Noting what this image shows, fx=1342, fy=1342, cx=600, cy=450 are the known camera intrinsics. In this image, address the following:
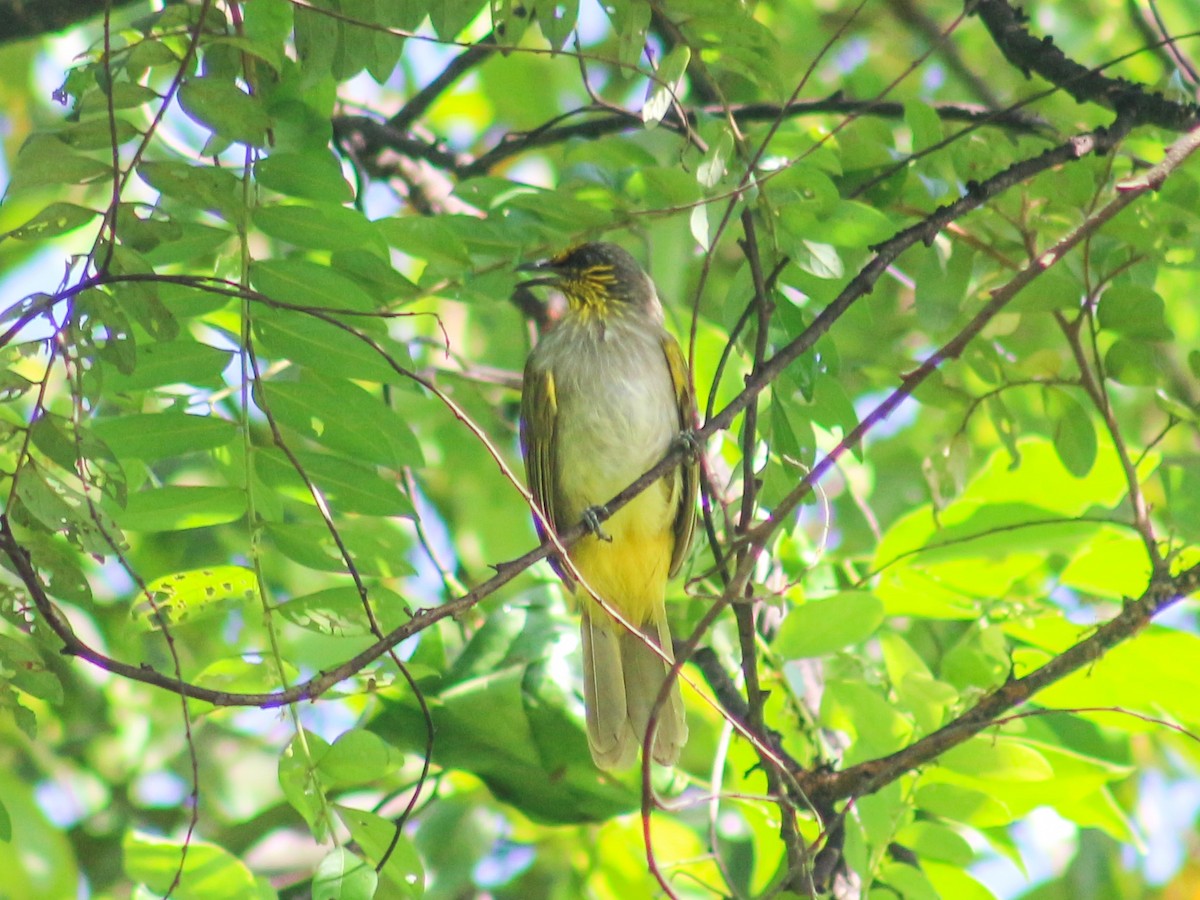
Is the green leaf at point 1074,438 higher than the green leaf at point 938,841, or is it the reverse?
the green leaf at point 1074,438

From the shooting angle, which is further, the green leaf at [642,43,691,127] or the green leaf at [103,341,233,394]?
the green leaf at [103,341,233,394]

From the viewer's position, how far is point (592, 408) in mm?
4504

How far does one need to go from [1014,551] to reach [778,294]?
1000 mm

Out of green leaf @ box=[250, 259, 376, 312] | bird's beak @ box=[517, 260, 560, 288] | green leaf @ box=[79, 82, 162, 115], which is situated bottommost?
green leaf @ box=[250, 259, 376, 312]

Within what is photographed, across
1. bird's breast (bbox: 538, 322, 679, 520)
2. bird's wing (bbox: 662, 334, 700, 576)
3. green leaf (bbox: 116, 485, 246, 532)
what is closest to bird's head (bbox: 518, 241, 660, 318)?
bird's breast (bbox: 538, 322, 679, 520)

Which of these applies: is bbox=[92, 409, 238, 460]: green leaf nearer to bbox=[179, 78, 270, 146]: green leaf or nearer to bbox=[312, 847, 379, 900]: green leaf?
bbox=[179, 78, 270, 146]: green leaf

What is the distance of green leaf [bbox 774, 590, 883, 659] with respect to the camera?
11.0 feet

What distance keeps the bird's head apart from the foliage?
0.18 m

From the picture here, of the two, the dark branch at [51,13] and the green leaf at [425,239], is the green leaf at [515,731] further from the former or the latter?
the dark branch at [51,13]

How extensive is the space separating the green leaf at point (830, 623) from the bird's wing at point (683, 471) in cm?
105

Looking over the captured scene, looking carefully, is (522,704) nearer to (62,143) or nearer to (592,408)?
(592,408)

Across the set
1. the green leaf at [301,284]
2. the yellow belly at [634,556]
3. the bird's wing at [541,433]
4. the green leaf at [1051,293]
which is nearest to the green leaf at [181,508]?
the green leaf at [301,284]

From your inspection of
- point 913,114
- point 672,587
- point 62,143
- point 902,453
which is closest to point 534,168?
point 902,453

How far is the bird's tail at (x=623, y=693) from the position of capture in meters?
3.72
